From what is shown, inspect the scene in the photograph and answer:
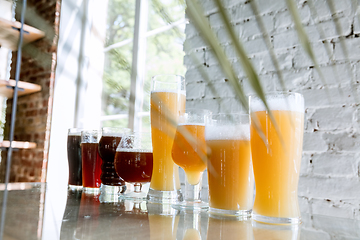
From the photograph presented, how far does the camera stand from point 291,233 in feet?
1.53

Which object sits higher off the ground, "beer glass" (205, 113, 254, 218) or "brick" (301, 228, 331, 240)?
"beer glass" (205, 113, 254, 218)

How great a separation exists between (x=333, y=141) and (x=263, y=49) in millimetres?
505

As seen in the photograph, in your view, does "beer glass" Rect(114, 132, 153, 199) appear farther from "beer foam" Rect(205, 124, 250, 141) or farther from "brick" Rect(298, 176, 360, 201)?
"brick" Rect(298, 176, 360, 201)

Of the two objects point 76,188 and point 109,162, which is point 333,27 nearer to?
point 109,162

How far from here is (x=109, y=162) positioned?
0.87m

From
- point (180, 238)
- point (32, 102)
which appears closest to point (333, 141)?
point (180, 238)

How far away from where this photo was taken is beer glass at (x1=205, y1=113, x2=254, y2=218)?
609 mm

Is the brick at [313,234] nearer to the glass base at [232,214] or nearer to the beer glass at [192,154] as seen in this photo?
the glass base at [232,214]

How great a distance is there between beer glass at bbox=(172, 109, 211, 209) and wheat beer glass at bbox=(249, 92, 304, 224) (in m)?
0.14

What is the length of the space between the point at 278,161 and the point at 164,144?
0.31 m

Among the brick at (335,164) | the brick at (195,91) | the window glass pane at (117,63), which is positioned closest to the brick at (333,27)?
the brick at (335,164)

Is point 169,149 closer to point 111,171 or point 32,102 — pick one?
point 111,171

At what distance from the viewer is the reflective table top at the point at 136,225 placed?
0.42m

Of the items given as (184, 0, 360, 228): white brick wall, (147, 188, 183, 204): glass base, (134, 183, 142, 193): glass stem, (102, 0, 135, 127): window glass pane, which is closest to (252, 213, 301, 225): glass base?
(147, 188, 183, 204): glass base
